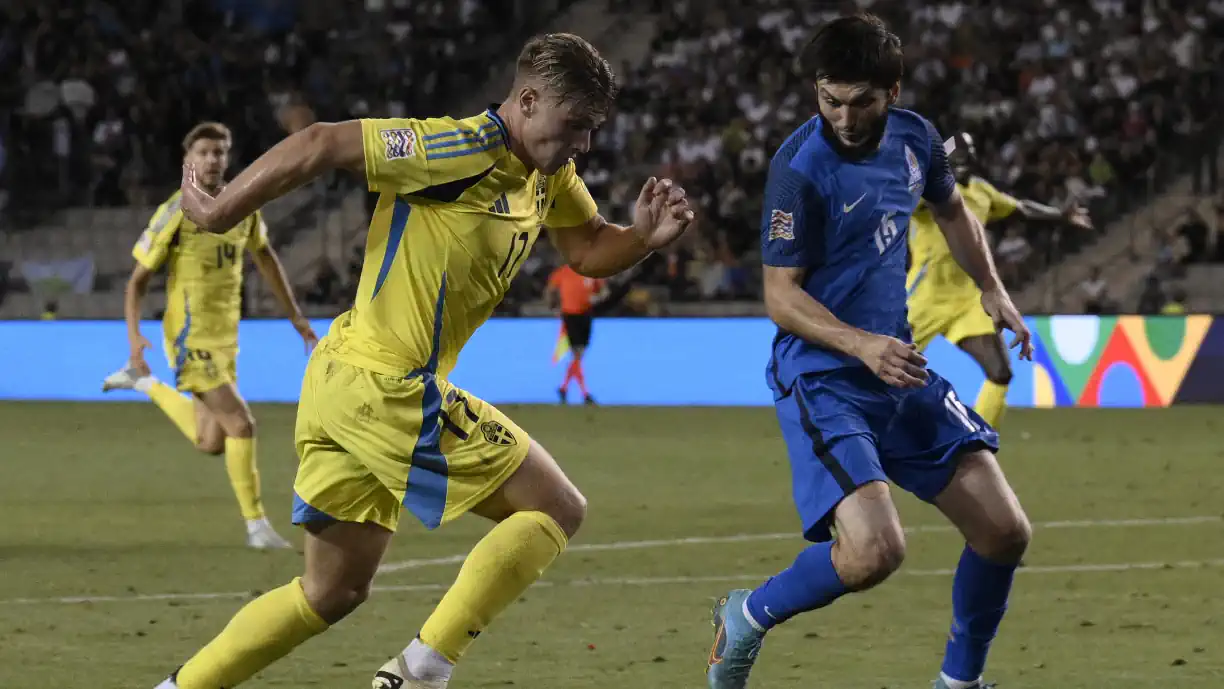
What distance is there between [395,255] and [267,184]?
452 mm

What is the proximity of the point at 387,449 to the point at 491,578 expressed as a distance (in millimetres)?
451

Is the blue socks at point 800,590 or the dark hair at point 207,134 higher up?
the blue socks at point 800,590

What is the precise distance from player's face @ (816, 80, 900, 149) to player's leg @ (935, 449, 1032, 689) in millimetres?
975

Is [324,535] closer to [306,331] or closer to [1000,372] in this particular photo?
[306,331]

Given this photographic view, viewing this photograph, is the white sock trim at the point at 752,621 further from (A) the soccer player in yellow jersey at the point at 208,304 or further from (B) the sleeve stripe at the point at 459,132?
(A) the soccer player in yellow jersey at the point at 208,304

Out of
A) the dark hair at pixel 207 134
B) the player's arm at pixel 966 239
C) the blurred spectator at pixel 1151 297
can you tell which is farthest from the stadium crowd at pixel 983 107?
the player's arm at pixel 966 239

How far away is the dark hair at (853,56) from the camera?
17.4 ft

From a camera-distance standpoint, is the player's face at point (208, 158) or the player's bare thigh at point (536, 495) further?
the player's face at point (208, 158)

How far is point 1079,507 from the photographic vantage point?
11695mm

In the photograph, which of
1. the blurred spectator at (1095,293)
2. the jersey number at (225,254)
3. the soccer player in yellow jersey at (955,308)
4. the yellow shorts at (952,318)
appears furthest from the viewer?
the blurred spectator at (1095,293)

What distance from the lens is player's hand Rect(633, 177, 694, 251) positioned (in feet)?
17.6

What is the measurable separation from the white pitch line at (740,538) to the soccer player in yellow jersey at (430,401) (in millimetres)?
3959

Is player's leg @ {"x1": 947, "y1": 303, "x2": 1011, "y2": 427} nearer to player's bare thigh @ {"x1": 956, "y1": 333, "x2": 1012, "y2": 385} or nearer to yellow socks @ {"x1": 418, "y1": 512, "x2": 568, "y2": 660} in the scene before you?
player's bare thigh @ {"x1": 956, "y1": 333, "x2": 1012, "y2": 385}

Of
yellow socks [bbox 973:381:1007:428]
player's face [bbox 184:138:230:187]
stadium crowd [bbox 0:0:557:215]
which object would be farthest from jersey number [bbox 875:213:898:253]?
stadium crowd [bbox 0:0:557:215]
